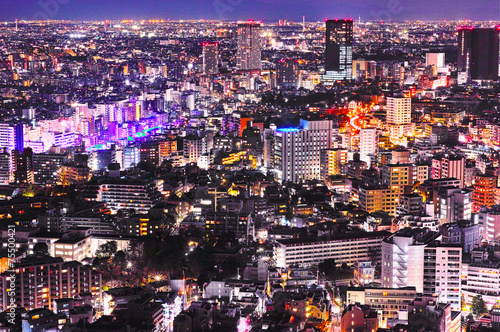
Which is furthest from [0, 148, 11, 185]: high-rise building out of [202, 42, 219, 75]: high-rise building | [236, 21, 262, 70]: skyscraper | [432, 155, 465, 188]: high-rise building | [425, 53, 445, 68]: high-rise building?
[425, 53, 445, 68]: high-rise building

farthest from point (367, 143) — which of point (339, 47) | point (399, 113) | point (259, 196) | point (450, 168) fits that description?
point (339, 47)

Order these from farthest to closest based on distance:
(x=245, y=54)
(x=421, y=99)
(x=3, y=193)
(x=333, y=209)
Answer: (x=245, y=54)
(x=421, y=99)
(x=3, y=193)
(x=333, y=209)

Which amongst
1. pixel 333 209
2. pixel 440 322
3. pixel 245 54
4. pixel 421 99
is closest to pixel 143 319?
pixel 440 322

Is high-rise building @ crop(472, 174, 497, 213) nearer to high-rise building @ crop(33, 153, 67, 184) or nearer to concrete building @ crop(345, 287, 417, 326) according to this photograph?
concrete building @ crop(345, 287, 417, 326)

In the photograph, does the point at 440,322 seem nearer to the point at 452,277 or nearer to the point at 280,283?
the point at 452,277

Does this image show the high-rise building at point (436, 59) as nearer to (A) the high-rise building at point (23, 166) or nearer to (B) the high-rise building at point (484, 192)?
(B) the high-rise building at point (484, 192)

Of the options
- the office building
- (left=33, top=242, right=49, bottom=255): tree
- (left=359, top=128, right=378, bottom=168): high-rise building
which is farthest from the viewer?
(left=359, top=128, right=378, bottom=168): high-rise building

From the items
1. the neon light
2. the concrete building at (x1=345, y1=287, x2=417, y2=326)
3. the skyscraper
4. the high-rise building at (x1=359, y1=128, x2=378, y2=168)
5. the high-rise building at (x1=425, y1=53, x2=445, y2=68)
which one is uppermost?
the skyscraper
